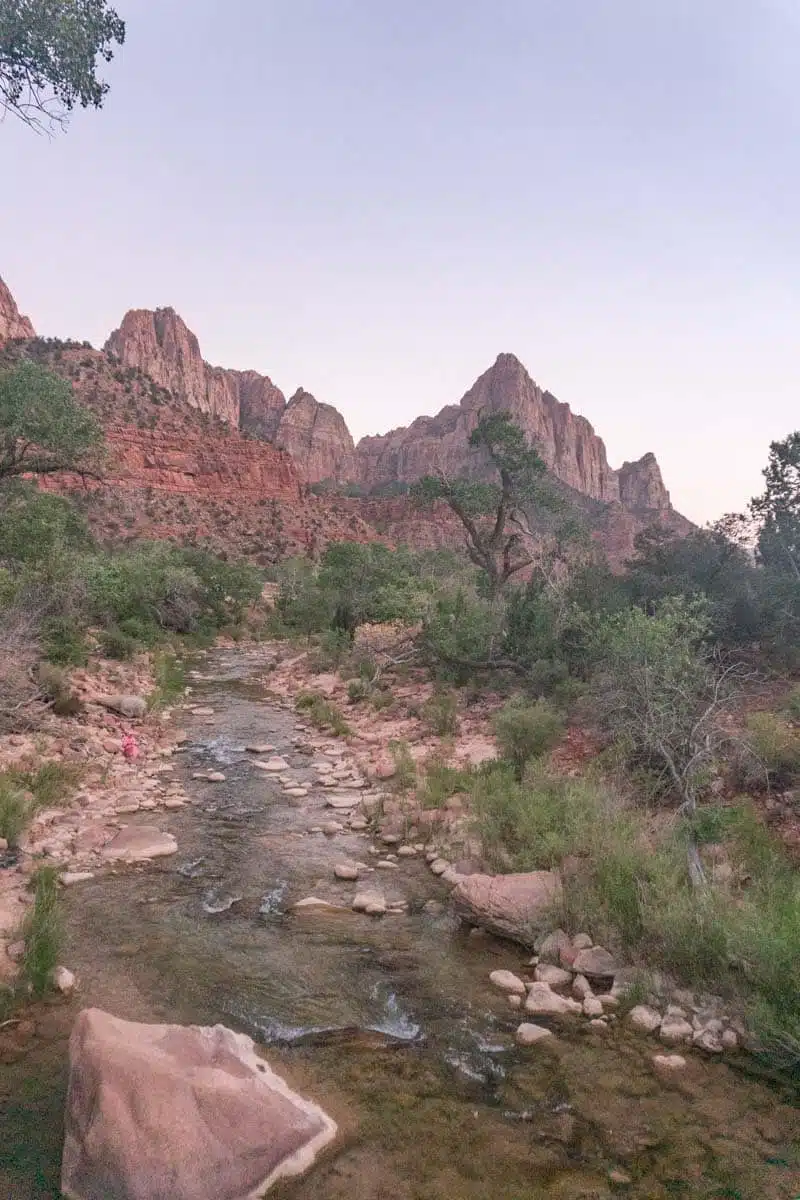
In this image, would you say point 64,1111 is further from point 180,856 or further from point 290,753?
point 290,753

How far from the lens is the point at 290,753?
12664mm

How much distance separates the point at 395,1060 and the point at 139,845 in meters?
4.24

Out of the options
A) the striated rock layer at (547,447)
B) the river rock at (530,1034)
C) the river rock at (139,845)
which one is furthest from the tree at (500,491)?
the striated rock layer at (547,447)

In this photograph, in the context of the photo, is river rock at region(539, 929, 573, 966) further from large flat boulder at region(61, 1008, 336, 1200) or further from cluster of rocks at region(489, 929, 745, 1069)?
large flat boulder at region(61, 1008, 336, 1200)

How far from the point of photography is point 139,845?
7.70 meters

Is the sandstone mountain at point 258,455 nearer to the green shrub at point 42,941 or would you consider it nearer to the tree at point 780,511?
the tree at point 780,511

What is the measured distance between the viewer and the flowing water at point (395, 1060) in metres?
3.62

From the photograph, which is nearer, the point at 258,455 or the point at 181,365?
the point at 258,455

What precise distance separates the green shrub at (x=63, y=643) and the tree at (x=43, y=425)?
310 cm

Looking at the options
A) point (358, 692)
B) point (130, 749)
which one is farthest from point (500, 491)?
point (130, 749)

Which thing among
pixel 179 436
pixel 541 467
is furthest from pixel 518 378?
pixel 541 467

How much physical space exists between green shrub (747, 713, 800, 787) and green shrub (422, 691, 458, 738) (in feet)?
17.7

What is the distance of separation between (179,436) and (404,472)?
246ft

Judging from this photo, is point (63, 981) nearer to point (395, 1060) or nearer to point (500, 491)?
point (395, 1060)
